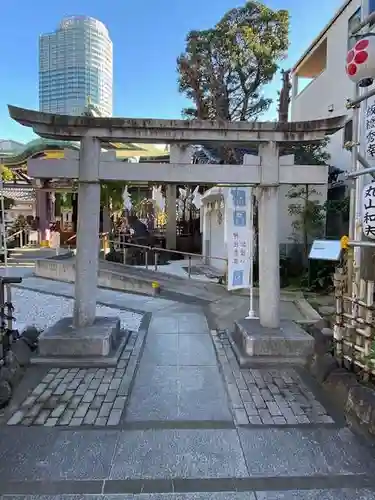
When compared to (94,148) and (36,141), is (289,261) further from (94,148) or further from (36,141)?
(36,141)

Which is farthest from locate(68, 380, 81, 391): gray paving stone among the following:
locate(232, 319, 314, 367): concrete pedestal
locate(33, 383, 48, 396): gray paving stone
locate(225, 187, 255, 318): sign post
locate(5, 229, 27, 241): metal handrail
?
locate(5, 229, 27, 241): metal handrail

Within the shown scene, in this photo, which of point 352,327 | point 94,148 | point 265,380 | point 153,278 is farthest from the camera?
point 153,278

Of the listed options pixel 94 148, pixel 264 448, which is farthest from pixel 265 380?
pixel 94 148

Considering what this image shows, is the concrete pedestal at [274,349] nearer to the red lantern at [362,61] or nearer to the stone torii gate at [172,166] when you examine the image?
the stone torii gate at [172,166]

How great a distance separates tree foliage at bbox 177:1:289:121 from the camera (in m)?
17.6

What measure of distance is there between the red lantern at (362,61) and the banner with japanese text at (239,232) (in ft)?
9.66

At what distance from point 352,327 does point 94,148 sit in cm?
450

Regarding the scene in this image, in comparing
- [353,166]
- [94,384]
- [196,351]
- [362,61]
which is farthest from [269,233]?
[94,384]

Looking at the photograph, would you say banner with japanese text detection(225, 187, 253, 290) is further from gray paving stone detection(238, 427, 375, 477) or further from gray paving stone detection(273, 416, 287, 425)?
gray paving stone detection(238, 427, 375, 477)

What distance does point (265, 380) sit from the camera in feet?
16.9

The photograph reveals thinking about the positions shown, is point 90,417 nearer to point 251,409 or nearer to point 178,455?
point 178,455

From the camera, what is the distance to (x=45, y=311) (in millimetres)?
9109

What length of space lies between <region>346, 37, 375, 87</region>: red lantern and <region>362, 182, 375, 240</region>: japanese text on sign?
1.33 m

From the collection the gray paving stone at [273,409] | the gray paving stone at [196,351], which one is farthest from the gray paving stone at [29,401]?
the gray paving stone at [273,409]
